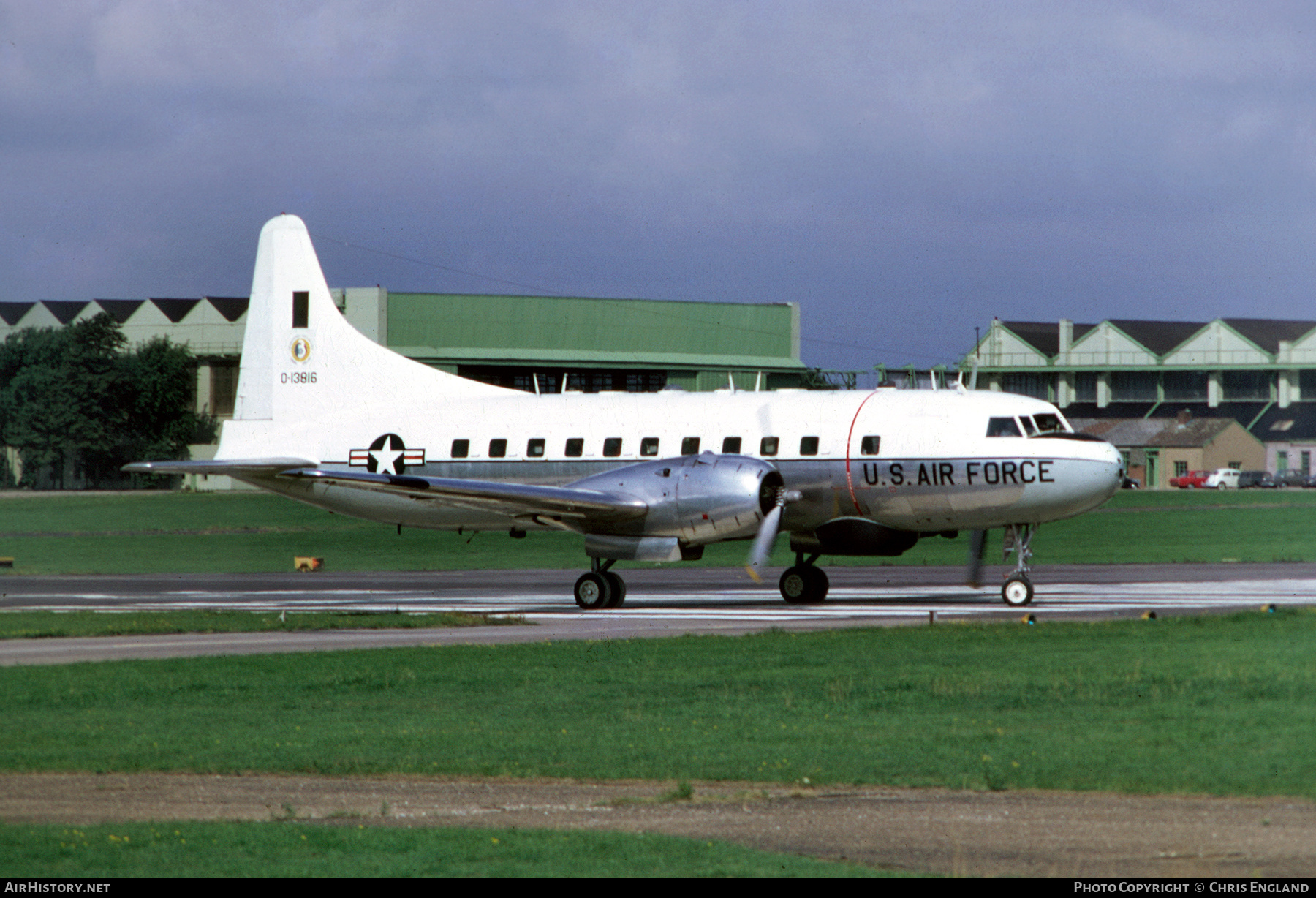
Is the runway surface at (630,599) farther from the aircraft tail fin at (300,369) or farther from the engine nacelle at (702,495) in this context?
the aircraft tail fin at (300,369)

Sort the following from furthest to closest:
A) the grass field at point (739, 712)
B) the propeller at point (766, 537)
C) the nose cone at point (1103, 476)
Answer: the nose cone at point (1103, 476), the propeller at point (766, 537), the grass field at point (739, 712)

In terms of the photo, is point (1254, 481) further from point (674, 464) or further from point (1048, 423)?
point (674, 464)

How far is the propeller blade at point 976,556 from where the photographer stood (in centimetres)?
3241

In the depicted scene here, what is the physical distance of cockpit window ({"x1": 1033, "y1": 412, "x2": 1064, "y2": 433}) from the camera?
30578mm

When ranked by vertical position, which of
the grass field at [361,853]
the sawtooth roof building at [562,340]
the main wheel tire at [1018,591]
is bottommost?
the grass field at [361,853]

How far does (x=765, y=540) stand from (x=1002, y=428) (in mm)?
5554

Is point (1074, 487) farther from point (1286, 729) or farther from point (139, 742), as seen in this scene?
point (139, 742)

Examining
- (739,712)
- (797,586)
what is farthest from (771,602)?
(739,712)

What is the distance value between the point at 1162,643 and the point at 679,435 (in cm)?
1319

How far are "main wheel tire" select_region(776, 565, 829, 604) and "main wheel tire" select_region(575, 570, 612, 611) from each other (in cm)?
414

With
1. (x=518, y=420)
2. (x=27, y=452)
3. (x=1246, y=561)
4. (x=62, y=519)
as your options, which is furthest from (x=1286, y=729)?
(x=27, y=452)

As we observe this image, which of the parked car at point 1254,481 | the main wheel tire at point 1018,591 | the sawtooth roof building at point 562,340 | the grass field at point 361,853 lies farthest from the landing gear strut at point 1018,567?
the parked car at point 1254,481

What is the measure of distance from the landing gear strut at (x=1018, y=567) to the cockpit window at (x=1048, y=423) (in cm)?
202

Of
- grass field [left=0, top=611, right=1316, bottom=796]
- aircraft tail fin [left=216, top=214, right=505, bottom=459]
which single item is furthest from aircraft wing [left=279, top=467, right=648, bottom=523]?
grass field [left=0, top=611, right=1316, bottom=796]
